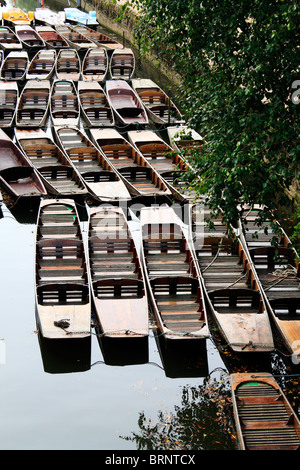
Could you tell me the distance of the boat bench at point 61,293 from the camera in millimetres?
13531

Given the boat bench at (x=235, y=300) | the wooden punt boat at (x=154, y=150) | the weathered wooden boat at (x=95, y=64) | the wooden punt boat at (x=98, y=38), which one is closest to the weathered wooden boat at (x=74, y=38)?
the wooden punt boat at (x=98, y=38)

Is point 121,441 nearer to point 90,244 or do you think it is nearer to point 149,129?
point 90,244

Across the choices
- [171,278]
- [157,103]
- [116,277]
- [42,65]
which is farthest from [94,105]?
[171,278]

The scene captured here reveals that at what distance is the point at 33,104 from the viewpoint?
25078 millimetres

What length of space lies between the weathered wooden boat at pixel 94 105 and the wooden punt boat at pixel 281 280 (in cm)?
854

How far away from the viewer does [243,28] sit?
11.7 metres

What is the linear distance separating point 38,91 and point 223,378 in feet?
52.7

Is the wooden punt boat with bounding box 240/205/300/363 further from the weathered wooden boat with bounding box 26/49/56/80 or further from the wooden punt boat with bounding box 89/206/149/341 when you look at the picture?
the weathered wooden boat with bounding box 26/49/56/80

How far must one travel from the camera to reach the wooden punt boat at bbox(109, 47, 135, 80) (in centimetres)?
2916

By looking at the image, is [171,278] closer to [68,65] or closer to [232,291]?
[232,291]

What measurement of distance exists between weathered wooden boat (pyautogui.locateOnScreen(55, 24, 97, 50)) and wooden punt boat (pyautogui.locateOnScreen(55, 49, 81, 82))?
204cm

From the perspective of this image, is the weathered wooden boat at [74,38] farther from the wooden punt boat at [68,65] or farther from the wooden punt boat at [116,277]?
the wooden punt boat at [116,277]

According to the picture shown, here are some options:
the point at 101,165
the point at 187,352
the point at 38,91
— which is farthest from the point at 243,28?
the point at 38,91

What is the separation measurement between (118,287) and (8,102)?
13.3 m
